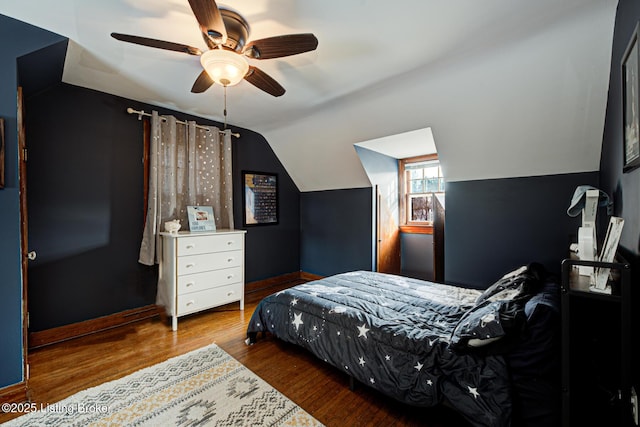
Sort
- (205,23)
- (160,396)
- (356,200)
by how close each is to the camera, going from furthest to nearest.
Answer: (356,200), (160,396), (205,23)

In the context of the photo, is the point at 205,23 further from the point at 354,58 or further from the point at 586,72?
the point at 586,72

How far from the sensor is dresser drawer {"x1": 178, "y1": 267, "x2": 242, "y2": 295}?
3.00 m

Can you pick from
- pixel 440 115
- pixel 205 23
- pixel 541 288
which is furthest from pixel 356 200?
pixel 205 23

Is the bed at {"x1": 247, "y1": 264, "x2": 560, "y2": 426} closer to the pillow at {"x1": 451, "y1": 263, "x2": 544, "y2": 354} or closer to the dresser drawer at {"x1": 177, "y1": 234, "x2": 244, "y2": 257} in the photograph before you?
the pillow at {"x1": 451, "y1": 263, "x2": 544, "y2": 354}

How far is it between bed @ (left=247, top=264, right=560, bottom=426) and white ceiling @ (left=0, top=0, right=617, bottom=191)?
1328 mm

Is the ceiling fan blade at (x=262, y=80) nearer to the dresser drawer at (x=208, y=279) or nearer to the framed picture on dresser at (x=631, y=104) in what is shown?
the framed picture on dresser at (x=631, y=104)

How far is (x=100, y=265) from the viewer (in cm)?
296

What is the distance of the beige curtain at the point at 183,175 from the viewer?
10.3 ft

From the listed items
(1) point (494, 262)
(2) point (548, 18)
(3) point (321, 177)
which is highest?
(2) point (548, 18)

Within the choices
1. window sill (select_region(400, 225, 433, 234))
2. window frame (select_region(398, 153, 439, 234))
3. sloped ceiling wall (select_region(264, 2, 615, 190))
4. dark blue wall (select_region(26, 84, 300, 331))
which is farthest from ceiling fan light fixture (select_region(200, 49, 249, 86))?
window sill (select_region(400, 225, 433, 234))

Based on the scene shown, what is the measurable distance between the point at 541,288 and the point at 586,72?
1.60 meters

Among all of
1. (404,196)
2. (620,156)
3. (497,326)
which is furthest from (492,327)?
(404,196)

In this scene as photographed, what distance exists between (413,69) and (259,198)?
2911mm

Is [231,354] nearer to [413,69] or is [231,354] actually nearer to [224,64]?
[224,64]
